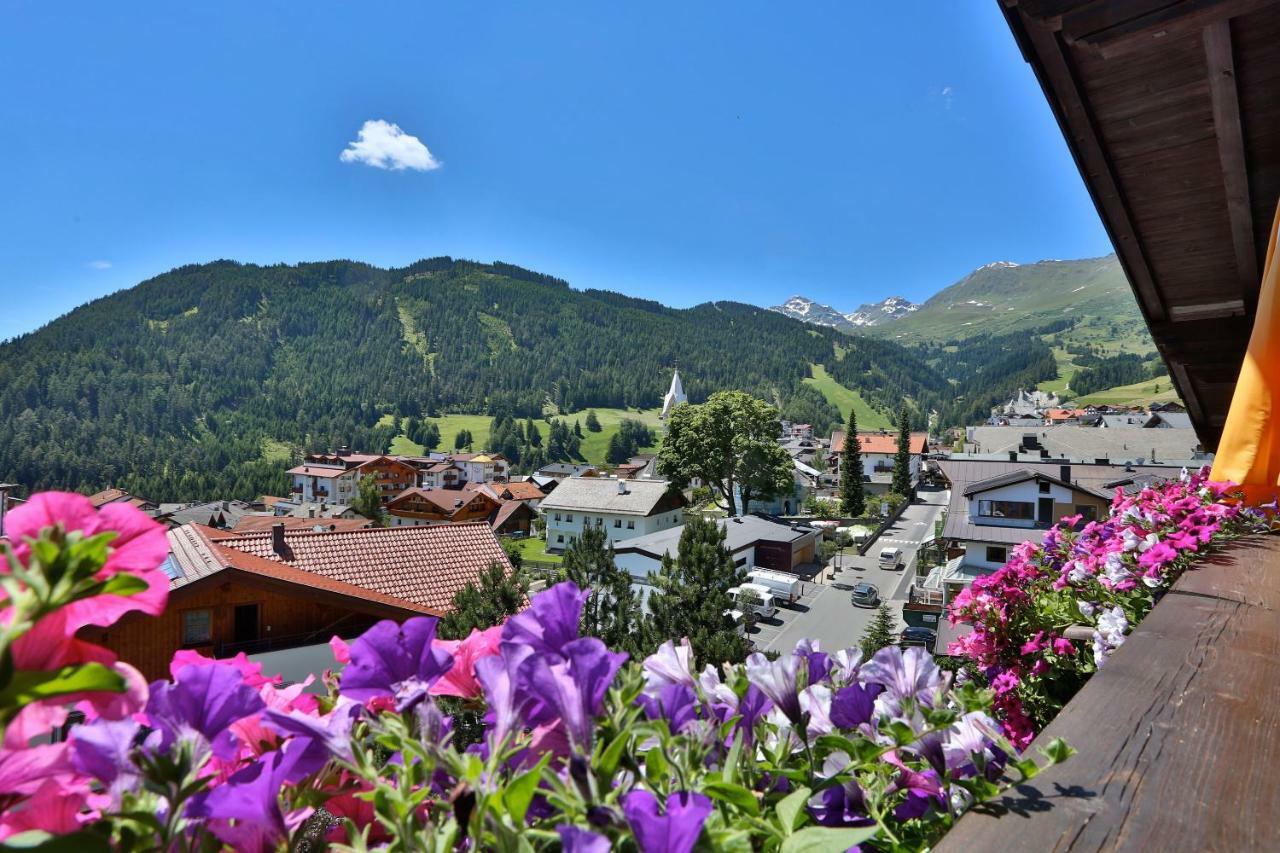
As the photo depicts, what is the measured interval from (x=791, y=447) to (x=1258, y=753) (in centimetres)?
8655

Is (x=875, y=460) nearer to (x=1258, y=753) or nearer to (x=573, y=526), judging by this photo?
(x=573, y=526)

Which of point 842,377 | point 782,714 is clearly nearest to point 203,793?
point 782,714

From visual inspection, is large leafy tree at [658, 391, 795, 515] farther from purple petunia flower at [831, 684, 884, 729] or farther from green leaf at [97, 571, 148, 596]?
green leaf at [97, 571, 148, 596]

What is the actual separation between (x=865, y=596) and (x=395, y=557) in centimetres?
2051

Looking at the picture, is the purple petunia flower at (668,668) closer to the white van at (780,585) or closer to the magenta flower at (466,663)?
the magenta flower at (466,663)

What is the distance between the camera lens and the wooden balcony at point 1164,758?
2.18 feet

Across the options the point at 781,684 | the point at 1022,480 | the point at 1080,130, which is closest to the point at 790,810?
the point at 781,684

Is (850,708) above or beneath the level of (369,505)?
above

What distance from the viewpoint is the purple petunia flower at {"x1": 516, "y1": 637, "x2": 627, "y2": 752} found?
1.94 feet

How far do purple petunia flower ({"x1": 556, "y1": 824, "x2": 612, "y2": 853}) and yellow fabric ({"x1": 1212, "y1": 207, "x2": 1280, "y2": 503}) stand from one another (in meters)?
3.20

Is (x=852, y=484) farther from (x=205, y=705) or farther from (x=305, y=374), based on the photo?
(x=305, y=374)

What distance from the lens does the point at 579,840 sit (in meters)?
0.41

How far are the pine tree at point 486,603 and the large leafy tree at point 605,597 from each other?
1039mm

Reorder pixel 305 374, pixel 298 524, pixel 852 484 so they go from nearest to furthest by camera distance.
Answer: pixel 298 524 → pixel 852 484 → pixel 305 374
